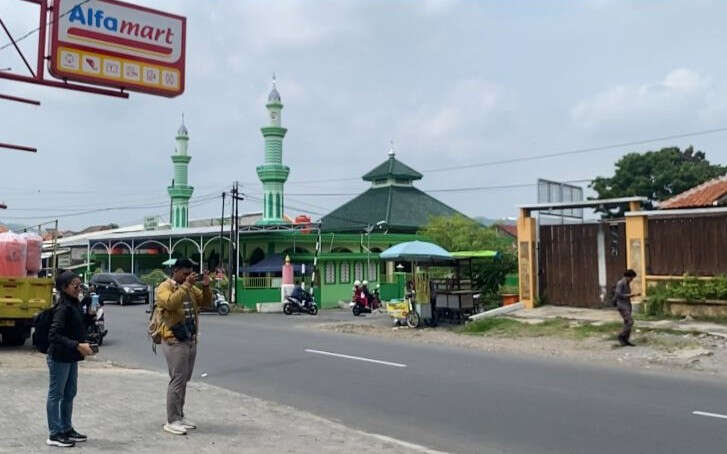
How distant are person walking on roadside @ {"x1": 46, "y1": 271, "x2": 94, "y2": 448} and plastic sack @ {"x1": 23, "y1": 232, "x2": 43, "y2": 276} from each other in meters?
10.2

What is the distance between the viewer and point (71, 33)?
456 inches

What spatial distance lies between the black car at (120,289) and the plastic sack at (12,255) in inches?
777

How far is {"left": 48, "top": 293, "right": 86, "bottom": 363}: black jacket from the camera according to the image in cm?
650

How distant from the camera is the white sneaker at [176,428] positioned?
23.5ft

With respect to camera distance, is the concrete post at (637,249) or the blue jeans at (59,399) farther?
the concrete post at (637,249)

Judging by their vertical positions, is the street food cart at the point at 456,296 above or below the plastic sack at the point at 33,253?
below

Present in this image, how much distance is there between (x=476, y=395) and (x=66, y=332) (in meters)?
5.44

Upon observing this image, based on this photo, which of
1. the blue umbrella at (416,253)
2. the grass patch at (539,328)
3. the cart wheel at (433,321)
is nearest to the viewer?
the grass patch at (539,328)

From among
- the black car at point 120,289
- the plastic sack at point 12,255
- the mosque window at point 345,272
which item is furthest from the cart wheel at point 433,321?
the black car at point 120,289

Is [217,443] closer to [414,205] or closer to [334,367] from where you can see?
[334,367]

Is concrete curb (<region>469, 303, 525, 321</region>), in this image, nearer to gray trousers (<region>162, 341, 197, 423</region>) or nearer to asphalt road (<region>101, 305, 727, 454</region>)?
asphalt road (<region>101, 305, 727, 454</region>)

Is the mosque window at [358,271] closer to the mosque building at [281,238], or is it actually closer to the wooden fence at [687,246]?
the mosque building at [281,238]

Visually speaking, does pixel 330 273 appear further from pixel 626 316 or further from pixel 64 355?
pixel 64 355

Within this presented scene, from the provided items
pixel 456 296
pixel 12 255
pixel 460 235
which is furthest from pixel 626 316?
pixel 460 235
